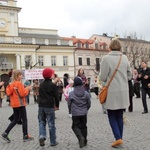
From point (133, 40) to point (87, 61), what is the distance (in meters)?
10.3

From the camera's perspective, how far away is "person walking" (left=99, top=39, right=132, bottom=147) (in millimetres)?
5883

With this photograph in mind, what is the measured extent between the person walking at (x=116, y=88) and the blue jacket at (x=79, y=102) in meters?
0.59

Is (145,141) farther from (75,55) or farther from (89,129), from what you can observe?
(75,55)

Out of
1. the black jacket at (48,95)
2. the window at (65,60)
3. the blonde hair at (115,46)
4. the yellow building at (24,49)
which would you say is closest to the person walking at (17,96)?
the black jacket at (48,95)

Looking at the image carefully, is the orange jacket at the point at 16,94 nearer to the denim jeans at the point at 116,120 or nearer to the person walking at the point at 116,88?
the person walking at the point at 116,88

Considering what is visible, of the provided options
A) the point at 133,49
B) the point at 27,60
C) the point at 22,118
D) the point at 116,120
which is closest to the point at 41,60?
the point at 27,60

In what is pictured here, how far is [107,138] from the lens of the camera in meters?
6.87

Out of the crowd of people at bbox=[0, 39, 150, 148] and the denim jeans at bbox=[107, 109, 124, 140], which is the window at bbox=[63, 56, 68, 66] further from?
the denim jeans at bbox=[107, 109, 124, 140]

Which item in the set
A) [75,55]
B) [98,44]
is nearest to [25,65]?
[75,55]

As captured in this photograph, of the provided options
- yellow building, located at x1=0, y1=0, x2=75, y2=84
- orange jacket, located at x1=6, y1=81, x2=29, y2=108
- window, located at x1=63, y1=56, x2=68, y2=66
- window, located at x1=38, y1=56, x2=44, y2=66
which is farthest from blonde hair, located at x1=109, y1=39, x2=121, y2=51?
window, located at x1=63, y1=56, x2=68, y2=66

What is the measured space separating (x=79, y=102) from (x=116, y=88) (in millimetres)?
913

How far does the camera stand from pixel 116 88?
19.4ft

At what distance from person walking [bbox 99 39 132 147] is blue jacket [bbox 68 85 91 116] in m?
0.59

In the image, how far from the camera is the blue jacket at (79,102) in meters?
6.31
